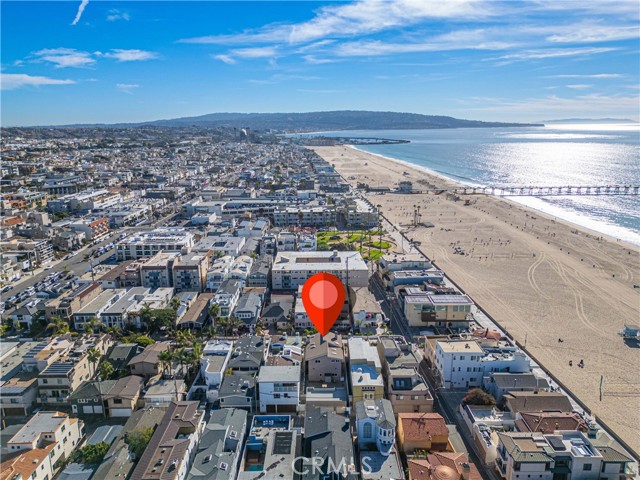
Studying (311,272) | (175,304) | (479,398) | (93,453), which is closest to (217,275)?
(175,304)

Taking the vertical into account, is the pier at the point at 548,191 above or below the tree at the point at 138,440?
above

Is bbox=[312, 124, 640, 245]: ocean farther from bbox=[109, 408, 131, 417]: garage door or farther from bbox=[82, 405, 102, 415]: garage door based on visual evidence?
bbox=[82, 405, 102, 415]: garage door

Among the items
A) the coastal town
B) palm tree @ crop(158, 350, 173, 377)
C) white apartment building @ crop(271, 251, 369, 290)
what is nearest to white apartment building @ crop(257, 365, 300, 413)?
the coastal town

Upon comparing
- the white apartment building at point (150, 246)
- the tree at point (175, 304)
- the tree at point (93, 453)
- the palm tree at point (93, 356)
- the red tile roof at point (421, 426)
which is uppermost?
the white apartment building at point (150, 246)

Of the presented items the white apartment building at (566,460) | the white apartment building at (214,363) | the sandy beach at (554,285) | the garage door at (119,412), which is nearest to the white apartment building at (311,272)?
the sandy beach at (554,285)

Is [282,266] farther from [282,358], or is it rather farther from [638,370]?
[638,370]

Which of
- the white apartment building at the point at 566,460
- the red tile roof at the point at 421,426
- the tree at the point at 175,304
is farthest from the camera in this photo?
the tree at the point at 175,304

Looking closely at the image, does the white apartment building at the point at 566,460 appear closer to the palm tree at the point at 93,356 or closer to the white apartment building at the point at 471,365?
the white apartment building at the point at 471,365
